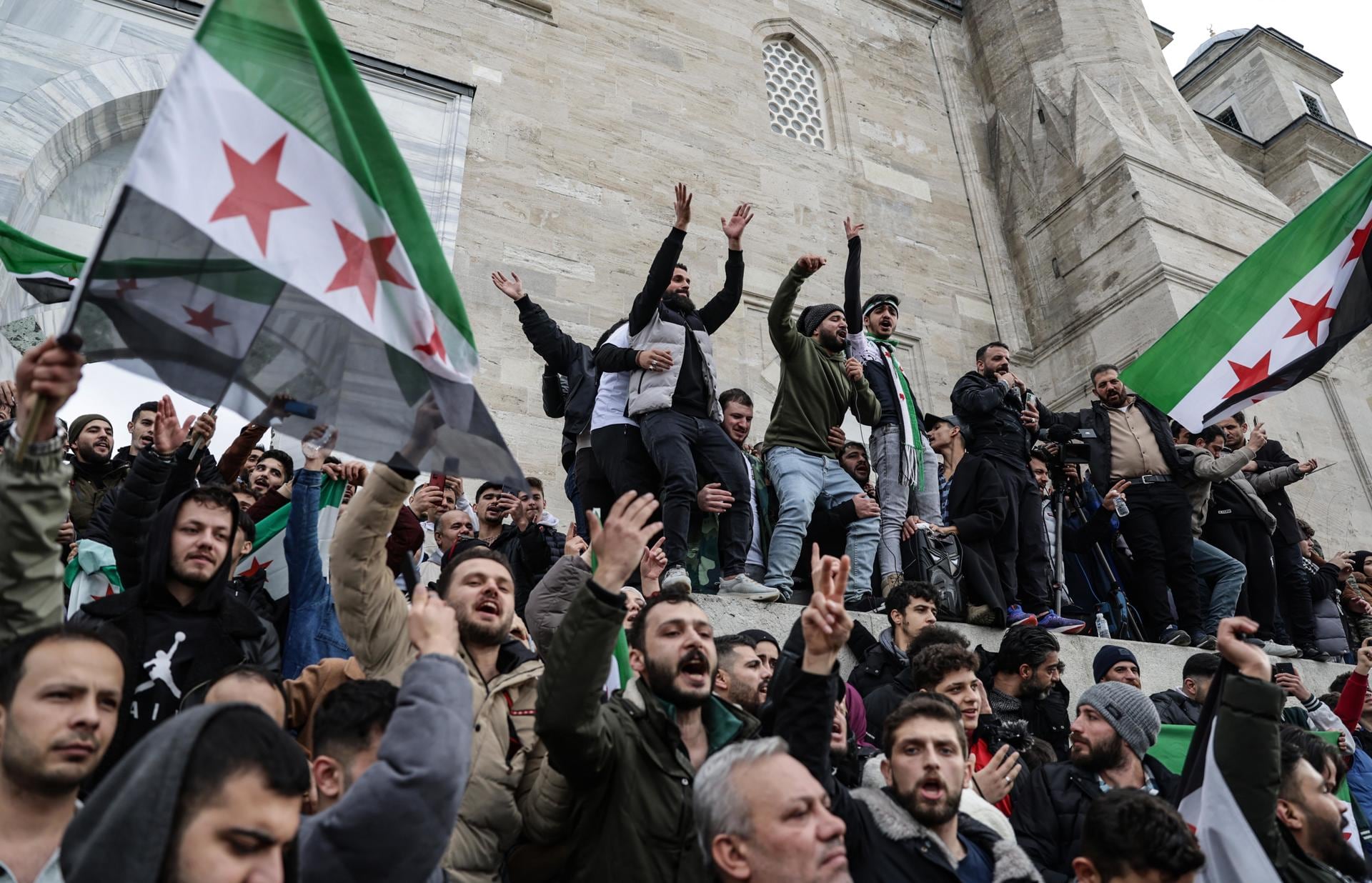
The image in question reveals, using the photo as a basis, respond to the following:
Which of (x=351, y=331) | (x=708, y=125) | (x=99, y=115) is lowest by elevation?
(x=351, y=331)

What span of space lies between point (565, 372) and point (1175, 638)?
425cm

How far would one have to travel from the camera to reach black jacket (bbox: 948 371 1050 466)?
6.99 meters

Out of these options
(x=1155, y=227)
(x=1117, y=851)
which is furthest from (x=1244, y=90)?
(x=1117, y=851)

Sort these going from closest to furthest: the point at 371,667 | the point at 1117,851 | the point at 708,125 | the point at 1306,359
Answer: the point at 1117,851 < the point at 371,667 < the point at 1306,359 < the point at 708,125

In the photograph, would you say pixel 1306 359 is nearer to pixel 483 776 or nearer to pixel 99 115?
pixel 483 776

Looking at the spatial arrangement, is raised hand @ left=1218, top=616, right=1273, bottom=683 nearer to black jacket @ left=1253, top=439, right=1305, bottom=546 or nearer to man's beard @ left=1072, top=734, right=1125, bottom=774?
man's beard @ left=1072, top=734, right=1125, bottom=774

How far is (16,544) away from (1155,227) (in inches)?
467

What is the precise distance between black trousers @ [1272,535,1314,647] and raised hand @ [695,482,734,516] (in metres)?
4.44

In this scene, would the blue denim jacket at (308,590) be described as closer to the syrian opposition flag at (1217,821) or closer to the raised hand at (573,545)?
the raised hand at (573,545)

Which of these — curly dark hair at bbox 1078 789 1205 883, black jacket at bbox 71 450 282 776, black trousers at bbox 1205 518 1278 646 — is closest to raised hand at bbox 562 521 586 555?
black jacket at bbox 71 450 282 776

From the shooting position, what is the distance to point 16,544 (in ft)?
9.20

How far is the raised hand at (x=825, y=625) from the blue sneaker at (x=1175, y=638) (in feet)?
15.6

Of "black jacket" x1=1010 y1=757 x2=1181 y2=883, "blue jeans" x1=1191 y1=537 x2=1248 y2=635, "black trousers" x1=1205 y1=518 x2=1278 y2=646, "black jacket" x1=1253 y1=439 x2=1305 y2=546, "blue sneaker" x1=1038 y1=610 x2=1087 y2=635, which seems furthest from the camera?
"black jacket" x1=1253 y1=439 x2=1305 y2=546

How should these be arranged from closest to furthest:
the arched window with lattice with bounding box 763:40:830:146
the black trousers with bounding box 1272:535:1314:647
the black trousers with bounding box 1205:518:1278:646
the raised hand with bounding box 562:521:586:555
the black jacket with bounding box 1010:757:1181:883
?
the black jacket with bounding box 1010:757:1181:883 < the raised hand with bounding box 562:521:586:555 < the black trousers with bounding box 1205:518:1278:646 < the black trousers with bounding box 1272:535:1314:647 < the arched window with lattice with bounding box 763:40:830:146
